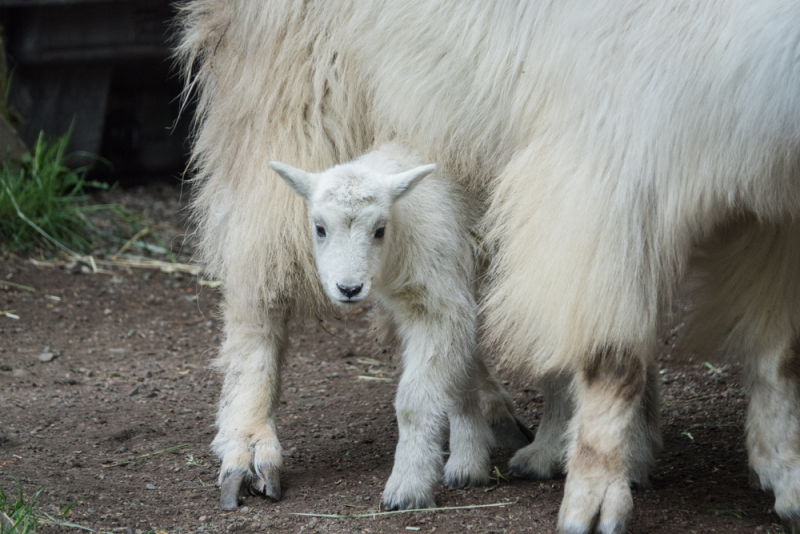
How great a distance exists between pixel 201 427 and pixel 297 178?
133 centimetres

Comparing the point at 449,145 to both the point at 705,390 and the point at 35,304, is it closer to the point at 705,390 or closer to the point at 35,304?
the point at 705,390

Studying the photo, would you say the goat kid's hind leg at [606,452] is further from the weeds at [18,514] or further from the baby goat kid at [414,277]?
the weeds at [18,514]

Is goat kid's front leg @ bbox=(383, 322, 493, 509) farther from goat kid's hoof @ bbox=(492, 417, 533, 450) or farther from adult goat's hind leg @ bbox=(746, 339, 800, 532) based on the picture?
adult goat's hind leg @ bbox=(746, 339, 800, 532)

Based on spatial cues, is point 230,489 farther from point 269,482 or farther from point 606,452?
point 606,452

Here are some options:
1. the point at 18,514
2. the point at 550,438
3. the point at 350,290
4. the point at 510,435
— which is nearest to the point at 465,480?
the point at 550,438

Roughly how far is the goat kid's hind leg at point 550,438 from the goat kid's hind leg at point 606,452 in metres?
0.49

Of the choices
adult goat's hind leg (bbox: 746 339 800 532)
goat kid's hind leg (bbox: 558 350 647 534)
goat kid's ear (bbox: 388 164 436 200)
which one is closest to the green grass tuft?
goat kid's ear (bbox: 388 164 436 200)

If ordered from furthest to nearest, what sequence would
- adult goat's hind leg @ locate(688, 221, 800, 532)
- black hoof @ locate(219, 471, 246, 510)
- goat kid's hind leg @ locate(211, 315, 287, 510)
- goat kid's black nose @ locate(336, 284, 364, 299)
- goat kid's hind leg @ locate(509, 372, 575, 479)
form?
goat kid's hind leg @ locate(509, 372, 575, 479), goat kid's hind leg @ locate(211, 315, 287, 510), black hoof @ locate(219, 471, 246, 510), adult goat's hind leg @ locate(688, 221, 800, 532), goat kid's black nose @ locate(336, 284, 364, 299)

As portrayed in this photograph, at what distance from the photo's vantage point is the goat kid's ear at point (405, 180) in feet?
9.26

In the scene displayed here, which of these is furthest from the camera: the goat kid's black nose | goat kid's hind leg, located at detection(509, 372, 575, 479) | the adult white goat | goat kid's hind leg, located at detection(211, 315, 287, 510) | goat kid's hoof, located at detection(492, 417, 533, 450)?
goat kid's hoof, located at detection(492, 417, 533, 450)

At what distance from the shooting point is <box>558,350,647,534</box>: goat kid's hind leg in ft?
8.46

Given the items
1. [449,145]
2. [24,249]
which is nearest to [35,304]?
[24,249]

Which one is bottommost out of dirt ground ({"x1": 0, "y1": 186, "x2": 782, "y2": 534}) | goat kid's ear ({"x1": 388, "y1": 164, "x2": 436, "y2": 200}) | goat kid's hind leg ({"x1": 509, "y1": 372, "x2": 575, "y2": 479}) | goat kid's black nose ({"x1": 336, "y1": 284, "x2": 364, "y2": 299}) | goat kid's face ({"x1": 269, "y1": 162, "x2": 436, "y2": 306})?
dirt ground ({"x1": 0, "y1": 186, "x2": 782, "y2": 534})

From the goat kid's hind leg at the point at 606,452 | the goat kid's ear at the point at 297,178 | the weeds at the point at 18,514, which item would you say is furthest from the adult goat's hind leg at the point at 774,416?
the weeds at the point at 18,514
